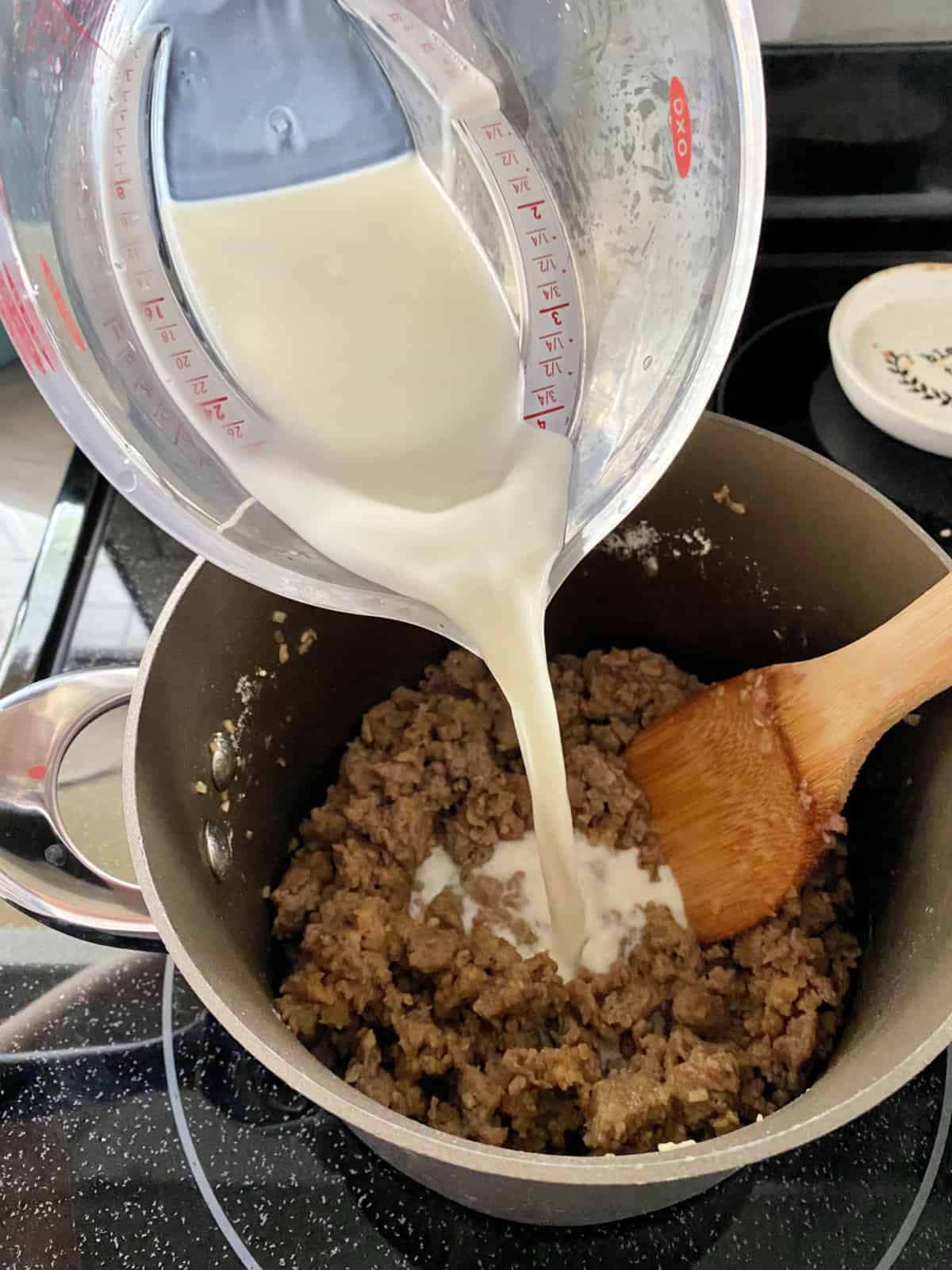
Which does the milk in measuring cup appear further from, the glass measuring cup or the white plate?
the white plate

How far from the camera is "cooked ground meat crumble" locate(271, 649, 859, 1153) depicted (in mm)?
991

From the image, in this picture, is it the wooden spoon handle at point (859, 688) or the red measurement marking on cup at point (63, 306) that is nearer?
the red measurement marking on cup at point (63, 306)

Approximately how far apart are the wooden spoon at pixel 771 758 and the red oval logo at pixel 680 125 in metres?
0.44

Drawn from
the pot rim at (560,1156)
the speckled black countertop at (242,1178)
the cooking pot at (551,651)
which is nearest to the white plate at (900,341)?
the cooking pot at (551,651)

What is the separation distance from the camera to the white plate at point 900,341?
1468 mm

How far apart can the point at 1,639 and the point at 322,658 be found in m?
0.49

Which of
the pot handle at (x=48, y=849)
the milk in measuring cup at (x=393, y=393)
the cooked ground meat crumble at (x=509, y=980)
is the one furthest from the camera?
the cooked ground meat crumble at (x=509, y=980)

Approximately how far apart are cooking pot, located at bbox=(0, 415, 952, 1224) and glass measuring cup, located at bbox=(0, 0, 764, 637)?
213mm

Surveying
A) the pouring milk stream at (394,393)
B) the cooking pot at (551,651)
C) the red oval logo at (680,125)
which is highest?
the red oval logo at (680,125)

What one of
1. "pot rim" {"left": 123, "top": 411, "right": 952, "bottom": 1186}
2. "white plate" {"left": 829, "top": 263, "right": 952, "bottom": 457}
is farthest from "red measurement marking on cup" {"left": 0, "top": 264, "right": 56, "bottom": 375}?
"white plate" {"left": 829, "top": 263, "right": 952, "bottom": 457}

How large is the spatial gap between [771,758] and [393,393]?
0.58m

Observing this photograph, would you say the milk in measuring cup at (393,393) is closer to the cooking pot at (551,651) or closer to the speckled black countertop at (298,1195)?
the cooking pot at (551,651)

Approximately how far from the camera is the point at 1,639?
1409 millimetres

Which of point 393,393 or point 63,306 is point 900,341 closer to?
point 393,393
